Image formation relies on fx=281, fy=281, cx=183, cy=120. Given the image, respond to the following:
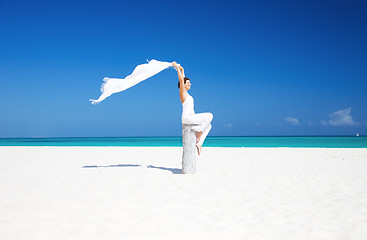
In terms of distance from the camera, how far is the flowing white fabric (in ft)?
26.1

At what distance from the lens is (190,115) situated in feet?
24.9

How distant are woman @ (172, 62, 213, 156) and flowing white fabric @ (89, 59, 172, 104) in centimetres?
61

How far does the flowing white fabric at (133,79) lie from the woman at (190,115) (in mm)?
615

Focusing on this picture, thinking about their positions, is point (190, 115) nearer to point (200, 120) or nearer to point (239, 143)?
point (200, 120)

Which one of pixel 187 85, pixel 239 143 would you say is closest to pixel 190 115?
pixel 187 85

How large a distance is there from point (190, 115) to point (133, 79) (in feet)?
6.51

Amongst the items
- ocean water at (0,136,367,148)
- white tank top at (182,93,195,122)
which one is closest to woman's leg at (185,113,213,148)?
white tank top at (182,93,195,122)
